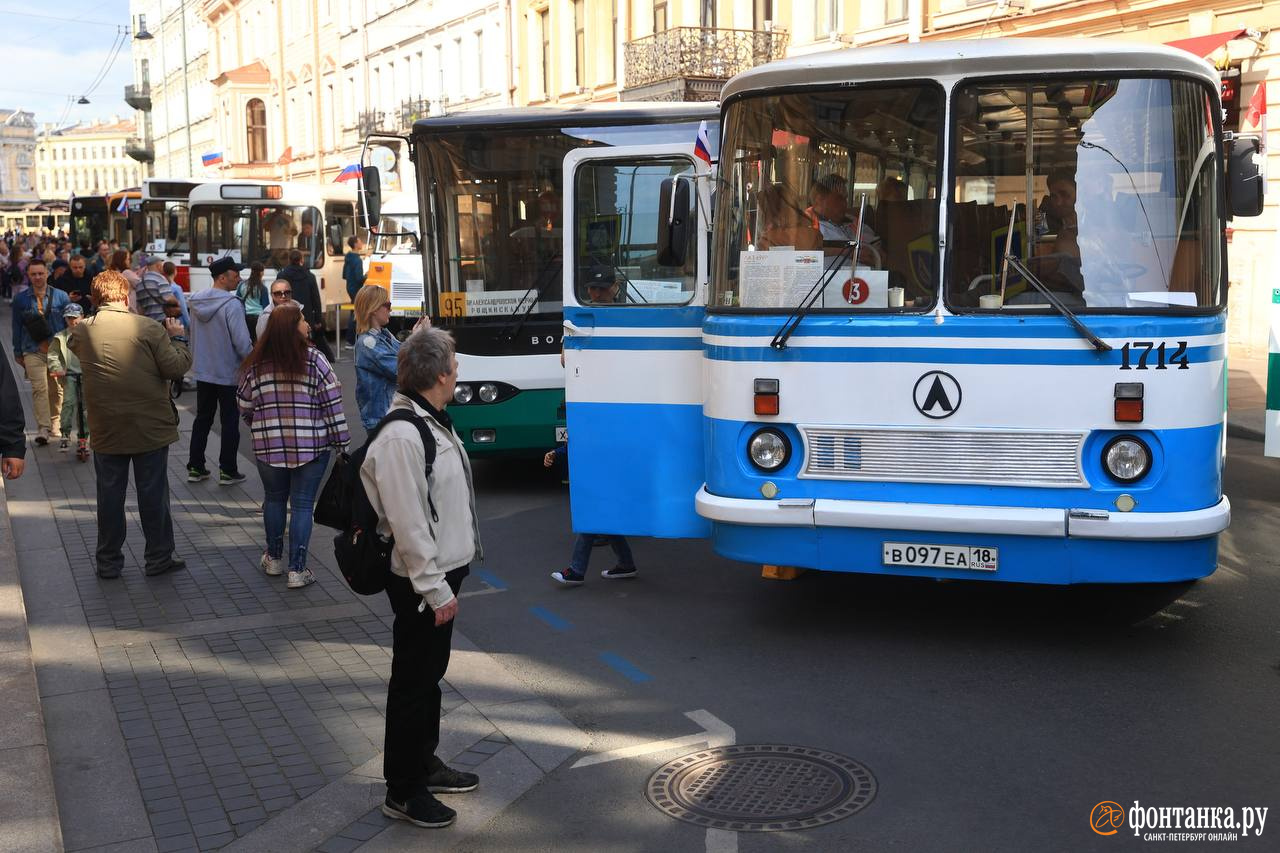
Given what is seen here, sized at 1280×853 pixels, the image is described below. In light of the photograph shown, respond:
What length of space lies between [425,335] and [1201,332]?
133 inches

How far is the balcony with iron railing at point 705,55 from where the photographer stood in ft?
95.0

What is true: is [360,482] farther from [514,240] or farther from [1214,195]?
[514,240]

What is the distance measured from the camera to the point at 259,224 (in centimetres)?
2597

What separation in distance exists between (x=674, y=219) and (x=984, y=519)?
2084 mm

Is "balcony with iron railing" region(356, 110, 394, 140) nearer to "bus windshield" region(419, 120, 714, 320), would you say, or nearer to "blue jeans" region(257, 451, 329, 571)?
"bus windshield" region(419, 120, 714, 320)

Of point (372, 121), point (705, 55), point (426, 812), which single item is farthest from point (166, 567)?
point (372, 121)

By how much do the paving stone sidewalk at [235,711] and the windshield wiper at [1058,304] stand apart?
2754 mm

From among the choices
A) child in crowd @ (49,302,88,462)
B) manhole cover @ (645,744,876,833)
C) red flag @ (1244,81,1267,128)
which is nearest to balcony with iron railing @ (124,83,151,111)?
red flag @ (1244,81,1267,128)

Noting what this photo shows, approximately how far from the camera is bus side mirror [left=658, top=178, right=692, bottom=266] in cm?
674

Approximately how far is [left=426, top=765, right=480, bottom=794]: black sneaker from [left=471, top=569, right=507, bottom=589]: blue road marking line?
308 cm

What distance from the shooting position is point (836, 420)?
20.9ft

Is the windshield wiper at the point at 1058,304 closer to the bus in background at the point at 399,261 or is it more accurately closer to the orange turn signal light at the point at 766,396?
the orange turn signal light at the point at 766,396

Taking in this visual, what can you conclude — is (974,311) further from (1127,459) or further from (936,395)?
(1127,459)

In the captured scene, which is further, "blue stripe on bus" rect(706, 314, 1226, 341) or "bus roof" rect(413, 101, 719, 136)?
"bus roof" rect(413, 101, 719, 136)
